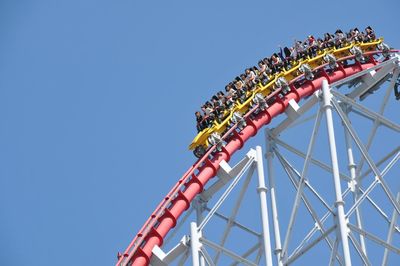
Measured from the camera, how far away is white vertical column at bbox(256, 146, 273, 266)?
21047mm

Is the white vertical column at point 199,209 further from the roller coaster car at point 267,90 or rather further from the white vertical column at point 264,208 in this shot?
the white vertical column at point 264,208

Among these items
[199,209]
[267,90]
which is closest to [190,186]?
[199,209]

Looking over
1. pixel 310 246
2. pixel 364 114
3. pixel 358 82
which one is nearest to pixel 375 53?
pixel 358 82

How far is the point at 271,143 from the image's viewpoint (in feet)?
78.8

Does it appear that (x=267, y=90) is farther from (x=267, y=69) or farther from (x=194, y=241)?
(x=194, y=241)

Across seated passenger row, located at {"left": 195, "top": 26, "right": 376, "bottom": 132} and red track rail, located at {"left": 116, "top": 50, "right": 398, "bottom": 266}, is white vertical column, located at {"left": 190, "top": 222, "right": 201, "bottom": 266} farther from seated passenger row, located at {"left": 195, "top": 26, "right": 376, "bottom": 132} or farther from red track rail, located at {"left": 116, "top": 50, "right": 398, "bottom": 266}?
seated passenger row, located at {"left": 195, "top": 26, "right": 376, "bottom": 132}

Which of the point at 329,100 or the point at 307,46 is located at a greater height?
the point at 307,46

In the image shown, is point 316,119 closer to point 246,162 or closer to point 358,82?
point 246,162

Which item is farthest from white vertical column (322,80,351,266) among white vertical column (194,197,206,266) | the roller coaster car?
white vertical column (194,197,206,266)

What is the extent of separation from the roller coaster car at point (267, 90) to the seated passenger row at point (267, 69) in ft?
0.37

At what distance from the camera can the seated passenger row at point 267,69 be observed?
23969 mm

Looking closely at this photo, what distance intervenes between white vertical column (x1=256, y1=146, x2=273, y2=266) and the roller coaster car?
111 centimetres

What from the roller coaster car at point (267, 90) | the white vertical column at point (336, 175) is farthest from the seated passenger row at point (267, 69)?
the white vertical column at point (336, 175)

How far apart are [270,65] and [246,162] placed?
9.68 feet
